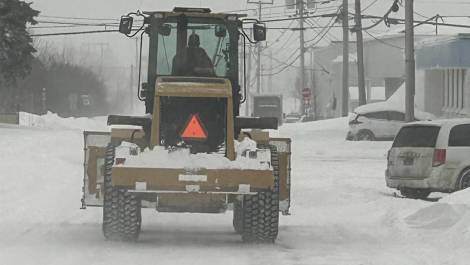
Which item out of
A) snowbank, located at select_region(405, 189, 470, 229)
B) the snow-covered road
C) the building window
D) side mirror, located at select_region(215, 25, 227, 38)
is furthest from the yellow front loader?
the building window

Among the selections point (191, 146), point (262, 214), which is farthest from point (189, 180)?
point (262, 214)

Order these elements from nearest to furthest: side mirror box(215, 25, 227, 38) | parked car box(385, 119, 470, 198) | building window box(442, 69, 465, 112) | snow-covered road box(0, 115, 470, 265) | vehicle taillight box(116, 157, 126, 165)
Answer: snow-covered road box(0, 115, 470, 265), vehicle taillight box(116, 157, 126, 165), side mirror box(215, 25, 227, 38), parked car box(385, 119, 470, 198), building window box(442, 69, 465, 112)

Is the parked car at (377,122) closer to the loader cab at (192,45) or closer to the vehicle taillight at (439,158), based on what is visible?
the vehicle taillight at (439,158)

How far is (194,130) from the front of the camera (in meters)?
11.7

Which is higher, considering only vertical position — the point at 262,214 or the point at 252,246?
the point at 262,214

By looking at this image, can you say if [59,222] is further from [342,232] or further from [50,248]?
[342,232]

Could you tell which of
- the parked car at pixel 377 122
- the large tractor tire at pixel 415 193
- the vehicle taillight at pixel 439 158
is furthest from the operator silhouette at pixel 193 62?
the parked car at pixel 377 122

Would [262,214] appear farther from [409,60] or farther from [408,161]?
[409,60]

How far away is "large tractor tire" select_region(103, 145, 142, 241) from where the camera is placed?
452 inches

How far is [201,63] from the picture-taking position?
12.7m

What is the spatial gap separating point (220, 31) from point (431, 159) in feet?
22.5

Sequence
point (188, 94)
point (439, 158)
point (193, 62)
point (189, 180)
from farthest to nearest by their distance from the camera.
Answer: point (439, 158), point (193, 62), point (188, 94), point (189, 180)

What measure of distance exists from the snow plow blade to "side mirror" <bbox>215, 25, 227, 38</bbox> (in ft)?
8.11

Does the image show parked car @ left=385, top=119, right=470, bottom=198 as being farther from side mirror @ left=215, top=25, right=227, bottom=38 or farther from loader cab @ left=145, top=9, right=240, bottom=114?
Answer: side mirror @ left=215, top=25, right=227, bottom=38
